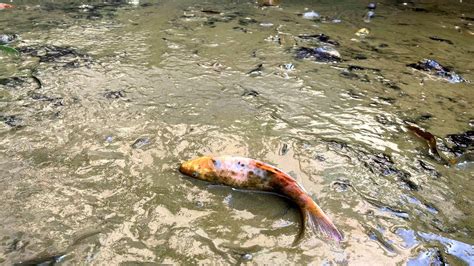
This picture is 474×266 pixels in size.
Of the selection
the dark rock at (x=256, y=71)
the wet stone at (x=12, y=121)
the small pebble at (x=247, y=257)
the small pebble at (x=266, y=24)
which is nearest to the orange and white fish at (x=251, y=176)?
the small pebble at (x=247, y=257)

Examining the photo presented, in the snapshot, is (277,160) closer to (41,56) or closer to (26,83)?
(26,83)

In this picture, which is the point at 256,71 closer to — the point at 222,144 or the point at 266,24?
the point at 222,144

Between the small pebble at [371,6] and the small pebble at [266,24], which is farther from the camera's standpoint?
the small pebble at [371,6]

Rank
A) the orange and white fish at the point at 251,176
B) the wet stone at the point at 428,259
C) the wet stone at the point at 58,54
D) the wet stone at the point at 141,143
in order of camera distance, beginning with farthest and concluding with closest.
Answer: the wet stone at the point at 58,54
the wet stone at the point at 141,143
the orange and white fish at the point at 251,176
the wet stone at the point at 428,259

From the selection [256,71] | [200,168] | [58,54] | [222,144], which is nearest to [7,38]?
[58,54]

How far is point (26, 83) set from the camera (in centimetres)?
360

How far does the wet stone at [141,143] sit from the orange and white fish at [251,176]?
15.7 inches

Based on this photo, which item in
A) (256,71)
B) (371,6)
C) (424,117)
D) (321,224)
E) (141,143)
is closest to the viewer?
(321,224)

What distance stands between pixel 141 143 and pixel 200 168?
21.6 inches

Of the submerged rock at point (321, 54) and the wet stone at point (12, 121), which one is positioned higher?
the wet stone at point (12, 121)

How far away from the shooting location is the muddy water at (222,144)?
1969mm

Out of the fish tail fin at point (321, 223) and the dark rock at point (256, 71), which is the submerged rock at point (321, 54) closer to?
the dark rock at point (256, 71)

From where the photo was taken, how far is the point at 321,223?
6.69 ft

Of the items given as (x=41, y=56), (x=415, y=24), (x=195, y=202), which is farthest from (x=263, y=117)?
(x=415, y=24)
